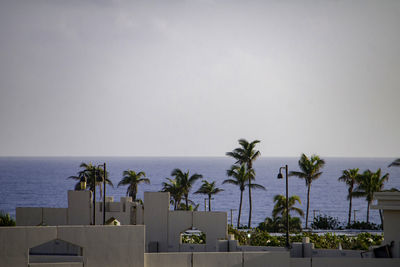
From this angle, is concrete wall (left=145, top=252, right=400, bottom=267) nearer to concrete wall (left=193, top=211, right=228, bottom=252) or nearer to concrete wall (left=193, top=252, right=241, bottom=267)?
concrete wall (left=193, top=252, right=241, bottom=267)

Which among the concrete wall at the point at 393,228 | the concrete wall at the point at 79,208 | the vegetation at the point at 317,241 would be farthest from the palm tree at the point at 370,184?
the concrete wall at the point at 79,208

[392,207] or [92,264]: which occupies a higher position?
[392,207]

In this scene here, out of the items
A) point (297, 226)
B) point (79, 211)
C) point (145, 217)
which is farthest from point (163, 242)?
point (297, 226)

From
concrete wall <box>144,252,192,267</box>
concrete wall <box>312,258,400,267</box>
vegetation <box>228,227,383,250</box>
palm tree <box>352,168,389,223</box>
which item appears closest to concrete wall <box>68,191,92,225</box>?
concrete wall <box>144,252,192,267</box>

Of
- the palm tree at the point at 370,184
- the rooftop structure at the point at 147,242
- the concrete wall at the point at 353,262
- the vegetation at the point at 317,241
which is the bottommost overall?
the vegetation at the point at 317,241

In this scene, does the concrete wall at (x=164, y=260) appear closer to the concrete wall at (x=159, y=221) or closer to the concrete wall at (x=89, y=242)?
the concrete wall at (x=89, y=242)

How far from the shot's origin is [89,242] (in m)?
29.3

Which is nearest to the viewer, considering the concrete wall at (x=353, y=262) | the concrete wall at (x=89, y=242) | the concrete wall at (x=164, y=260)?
the concrete wall at (x=89, y=242)

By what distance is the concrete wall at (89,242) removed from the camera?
28.0m

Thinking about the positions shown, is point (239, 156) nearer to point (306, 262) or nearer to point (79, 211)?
point (79, 211)

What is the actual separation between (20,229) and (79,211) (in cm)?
1220

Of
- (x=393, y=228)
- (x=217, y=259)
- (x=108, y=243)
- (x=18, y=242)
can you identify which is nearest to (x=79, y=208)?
(x=108, y=243)

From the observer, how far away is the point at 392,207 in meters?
32.5

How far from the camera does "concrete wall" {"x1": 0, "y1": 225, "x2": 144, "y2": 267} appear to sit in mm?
27953
